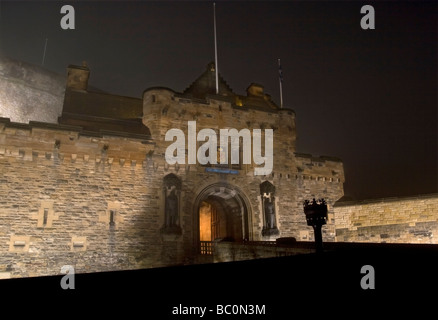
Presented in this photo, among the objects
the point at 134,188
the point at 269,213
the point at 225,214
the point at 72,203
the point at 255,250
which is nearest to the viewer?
the point at 255,250

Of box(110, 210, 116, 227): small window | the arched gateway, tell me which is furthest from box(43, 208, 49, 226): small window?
the arched gateway

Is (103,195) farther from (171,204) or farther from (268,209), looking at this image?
(268,209)

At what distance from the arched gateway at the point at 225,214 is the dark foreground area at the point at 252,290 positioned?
9334mm

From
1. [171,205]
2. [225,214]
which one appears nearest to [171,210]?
[171,205]

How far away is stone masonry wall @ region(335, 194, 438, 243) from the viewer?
1469 centimetres

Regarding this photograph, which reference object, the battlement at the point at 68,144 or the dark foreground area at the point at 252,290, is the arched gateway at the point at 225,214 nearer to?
the battlement at the point at 68,144

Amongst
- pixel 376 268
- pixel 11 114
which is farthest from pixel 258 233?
pixel 11 114

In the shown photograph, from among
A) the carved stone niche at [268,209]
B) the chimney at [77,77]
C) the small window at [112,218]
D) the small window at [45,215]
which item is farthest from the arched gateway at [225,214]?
the chimney at [77,77]

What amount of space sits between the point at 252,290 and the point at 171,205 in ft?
29.8

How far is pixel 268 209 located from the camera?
601 inches

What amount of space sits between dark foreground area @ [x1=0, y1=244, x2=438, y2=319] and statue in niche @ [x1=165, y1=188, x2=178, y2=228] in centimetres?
860

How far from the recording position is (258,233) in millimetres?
14938

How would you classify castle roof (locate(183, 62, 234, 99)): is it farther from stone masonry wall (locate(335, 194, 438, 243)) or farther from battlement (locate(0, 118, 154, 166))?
stone masonry wall (locate(335, 194, 438, 243))

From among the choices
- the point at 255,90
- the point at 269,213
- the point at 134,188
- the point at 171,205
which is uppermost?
the point at 255,90
